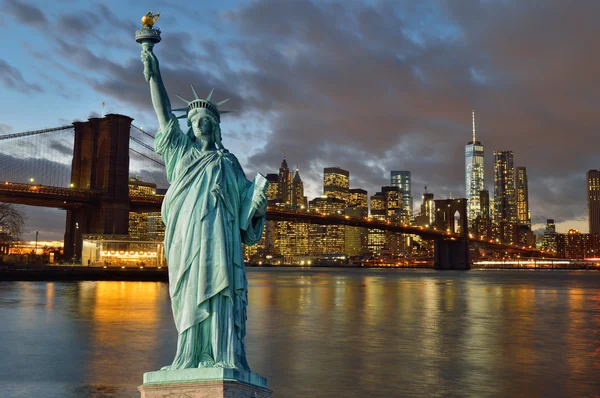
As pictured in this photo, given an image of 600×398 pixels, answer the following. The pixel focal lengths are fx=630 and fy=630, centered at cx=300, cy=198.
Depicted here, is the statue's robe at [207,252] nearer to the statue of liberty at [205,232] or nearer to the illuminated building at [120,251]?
the statue of liberty at [205,232]

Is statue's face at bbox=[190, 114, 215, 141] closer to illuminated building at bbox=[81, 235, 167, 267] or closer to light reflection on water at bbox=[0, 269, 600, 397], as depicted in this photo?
light reflection on water at bbox=[0, 269, 600, 397]

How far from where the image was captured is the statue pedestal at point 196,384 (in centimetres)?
494

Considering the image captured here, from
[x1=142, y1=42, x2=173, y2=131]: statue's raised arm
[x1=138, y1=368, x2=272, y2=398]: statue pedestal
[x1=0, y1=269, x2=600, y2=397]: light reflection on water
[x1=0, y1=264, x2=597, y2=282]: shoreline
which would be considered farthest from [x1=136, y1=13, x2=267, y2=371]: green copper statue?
[x1=0, y1=264, x2=597, y2=282]: shoreline

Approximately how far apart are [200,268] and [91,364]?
830 cm

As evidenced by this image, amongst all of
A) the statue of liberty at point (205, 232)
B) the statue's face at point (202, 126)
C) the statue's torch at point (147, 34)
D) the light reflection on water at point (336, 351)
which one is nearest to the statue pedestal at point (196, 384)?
the statue of liberty at point (205, 232)

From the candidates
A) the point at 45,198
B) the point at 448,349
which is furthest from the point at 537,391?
the point at 45,198

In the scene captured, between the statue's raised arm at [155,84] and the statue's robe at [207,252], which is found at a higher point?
the statue's raised arm at [155,84]

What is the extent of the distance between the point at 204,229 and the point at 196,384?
1.25 m

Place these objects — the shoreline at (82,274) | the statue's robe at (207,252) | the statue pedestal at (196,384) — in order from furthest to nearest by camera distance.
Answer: the shoreline at (82,274) < the statue's robe at (207,252) < the statue pedestal at (196,384)

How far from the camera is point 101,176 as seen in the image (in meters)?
68.1

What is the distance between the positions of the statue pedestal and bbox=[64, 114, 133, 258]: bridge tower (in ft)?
195

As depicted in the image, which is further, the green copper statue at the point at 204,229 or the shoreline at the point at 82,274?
the shoreline at the point at 82,274

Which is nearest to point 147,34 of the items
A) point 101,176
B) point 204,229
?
point 204,229

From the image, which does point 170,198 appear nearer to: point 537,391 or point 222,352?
point 222,352
